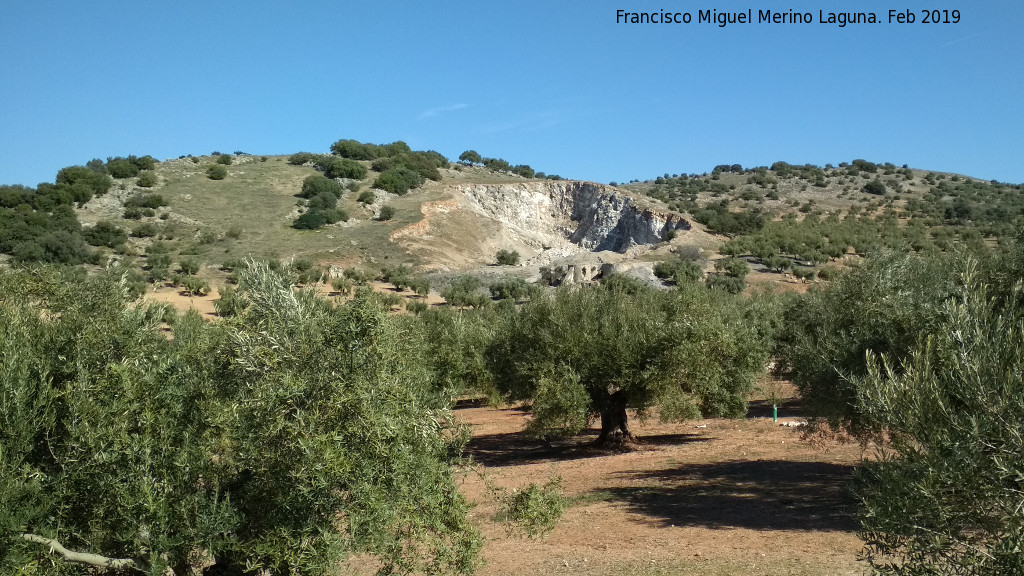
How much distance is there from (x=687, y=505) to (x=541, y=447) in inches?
345

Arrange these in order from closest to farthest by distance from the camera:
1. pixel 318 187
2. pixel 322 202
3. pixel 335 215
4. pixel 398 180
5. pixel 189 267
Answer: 1. pixel 189 267
2. pixel 335 215
3. pixel 322 202
4. pixel 318 187
5. pixel 398 180

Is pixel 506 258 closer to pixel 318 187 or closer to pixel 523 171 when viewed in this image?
pixel 318 187

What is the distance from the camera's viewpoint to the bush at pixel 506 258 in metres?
67.9

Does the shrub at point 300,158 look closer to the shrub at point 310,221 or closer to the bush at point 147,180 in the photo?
the bush at point 147,180

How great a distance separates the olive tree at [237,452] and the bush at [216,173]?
79.7 metres

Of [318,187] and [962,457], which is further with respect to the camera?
[318,187]

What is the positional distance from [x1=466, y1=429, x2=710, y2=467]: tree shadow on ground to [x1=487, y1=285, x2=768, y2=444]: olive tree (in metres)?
1.35

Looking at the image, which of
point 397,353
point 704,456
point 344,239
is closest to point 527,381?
point 704,456

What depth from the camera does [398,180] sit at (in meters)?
83.2

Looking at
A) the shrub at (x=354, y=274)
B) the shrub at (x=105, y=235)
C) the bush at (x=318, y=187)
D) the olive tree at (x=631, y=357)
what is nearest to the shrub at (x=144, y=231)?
Answer: the shrub at (x=105, y=235)

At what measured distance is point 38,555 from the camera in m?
6.28

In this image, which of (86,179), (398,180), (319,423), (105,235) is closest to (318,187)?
(398,180)

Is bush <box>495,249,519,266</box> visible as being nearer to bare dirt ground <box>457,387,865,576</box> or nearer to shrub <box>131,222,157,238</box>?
shrub <box>131,222,157,238</box>

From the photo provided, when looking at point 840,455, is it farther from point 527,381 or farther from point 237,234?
point 237,234
